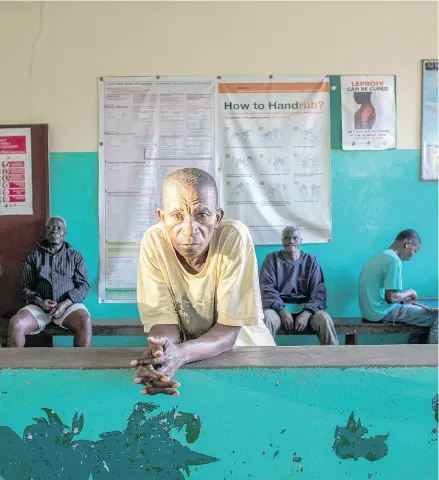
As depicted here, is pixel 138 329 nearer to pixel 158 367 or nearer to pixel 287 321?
pixel 287 321

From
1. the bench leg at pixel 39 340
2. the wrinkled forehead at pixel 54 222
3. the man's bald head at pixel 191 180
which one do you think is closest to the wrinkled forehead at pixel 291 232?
the wrinkled forehead at pixel 54 222

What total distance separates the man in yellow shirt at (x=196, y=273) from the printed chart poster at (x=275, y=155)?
2.37m

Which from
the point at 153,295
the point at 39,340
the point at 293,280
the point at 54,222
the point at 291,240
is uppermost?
the point at 54,222

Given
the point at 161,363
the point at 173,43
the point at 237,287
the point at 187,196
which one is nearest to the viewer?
the point at 161,363

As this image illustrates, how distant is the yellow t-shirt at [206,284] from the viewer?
159 centimetres

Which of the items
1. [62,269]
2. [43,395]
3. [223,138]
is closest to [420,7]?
[223,138]

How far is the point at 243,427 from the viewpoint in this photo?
1.34 meters

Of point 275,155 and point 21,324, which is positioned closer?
point 21,324

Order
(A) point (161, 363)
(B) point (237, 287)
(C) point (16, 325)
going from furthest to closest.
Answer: (C) point (16, 325)
(B) point (237, 287)
(A) point (161, 363)

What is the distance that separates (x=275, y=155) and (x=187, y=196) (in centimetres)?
269

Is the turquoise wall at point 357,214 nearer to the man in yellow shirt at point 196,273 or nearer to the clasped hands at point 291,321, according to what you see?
the clasped hands at point 291,321

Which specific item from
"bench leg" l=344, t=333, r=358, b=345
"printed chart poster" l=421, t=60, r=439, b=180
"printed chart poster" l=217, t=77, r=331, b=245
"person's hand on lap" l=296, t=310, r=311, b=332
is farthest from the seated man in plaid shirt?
"printed chart poster" l=421, t=60, r=439, b=180

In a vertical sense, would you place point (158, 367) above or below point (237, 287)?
below

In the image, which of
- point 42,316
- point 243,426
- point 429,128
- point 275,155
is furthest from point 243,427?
point 429,128
